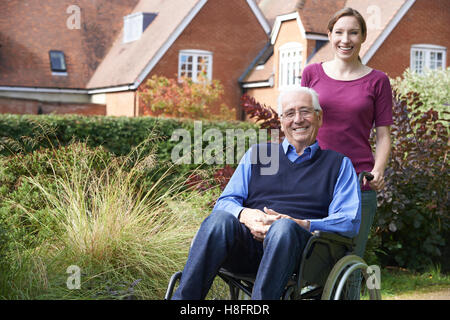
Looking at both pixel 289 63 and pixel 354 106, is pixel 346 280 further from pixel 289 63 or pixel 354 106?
pixel 289 63

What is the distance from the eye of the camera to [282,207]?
3.83 m

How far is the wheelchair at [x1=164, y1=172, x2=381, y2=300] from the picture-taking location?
3.43m

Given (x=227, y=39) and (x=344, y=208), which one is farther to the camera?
(x=227, y=39)

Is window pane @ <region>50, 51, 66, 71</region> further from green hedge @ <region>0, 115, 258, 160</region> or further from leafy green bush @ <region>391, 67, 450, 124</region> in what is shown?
leafy green bush @ <region>391, 67, 450, 124</region>

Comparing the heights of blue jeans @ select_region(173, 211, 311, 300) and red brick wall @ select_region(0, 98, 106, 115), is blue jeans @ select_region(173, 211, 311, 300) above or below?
below

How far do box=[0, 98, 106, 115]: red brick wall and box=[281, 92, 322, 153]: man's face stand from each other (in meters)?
21.3

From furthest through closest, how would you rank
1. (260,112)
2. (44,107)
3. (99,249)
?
(44,107), (260,112), (99,249)

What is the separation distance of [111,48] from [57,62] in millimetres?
2574

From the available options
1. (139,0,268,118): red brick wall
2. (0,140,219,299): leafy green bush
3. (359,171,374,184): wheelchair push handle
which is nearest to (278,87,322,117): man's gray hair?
(359,171,374,184): wheelchair push handle

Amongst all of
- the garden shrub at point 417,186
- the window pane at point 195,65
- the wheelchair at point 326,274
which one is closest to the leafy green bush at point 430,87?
the garden shrub at point 417,186

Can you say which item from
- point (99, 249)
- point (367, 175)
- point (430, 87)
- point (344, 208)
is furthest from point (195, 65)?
point (344, 208)

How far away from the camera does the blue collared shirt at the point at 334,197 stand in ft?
12.1

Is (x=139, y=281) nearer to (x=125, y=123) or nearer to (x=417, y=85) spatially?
(x=125, y=123)

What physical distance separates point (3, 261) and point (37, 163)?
10.9 ft
